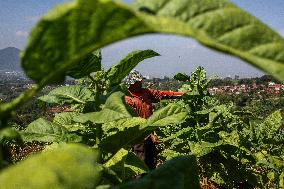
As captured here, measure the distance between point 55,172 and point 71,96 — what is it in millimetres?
1547

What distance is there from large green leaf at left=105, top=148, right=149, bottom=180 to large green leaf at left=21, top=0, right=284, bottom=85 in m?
0.94

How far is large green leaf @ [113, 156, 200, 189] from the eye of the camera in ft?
2.20

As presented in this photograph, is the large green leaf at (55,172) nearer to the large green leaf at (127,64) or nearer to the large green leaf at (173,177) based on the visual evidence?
the large green leaf at (173,177)

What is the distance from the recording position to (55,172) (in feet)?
1.35

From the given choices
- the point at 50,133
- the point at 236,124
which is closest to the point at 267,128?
the point at 236,124

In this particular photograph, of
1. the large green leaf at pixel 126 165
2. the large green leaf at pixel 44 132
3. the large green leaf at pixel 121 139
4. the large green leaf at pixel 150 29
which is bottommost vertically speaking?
the large green leaf at pixel 126 165

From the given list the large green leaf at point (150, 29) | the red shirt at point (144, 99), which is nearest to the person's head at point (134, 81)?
the red shirt at point (144, 99)

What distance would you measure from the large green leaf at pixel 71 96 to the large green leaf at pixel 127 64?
0.16m

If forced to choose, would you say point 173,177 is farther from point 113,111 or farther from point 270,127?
point 270,127

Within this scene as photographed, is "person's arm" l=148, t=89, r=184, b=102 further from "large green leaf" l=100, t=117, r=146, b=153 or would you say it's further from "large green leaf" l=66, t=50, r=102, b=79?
"large green leaf" l=100, t=117, r=146, b=153

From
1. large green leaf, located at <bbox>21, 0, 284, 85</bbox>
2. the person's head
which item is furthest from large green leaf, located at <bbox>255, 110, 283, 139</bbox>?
large green leaf, located at <bbox>21, 0, 284, 85</bbox>

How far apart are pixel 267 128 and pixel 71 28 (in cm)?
739

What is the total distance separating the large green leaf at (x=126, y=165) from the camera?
1.43m

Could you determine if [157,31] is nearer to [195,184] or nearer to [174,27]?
[174,27]
